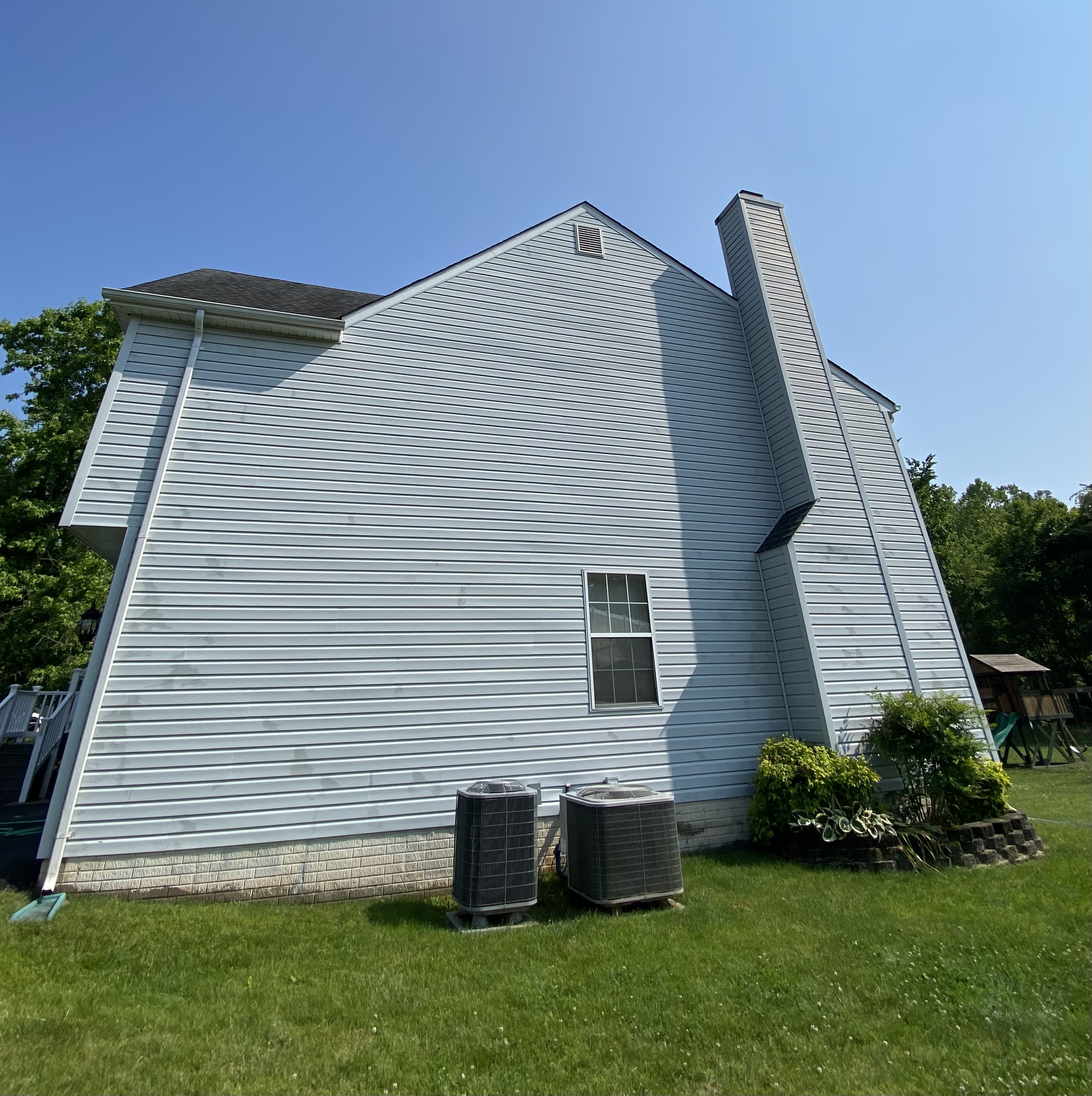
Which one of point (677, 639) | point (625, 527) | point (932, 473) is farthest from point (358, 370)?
point (932, 473)

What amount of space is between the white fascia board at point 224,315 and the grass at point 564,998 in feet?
19.4

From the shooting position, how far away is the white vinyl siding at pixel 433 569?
5.79 m

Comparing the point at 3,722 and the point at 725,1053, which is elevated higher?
the point at 3,722

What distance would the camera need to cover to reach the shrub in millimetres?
6969

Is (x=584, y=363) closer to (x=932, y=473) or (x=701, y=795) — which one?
(x=701, y=795)

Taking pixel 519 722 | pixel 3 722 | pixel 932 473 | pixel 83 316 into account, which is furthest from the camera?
pixel 932 473

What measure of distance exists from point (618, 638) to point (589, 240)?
6.49m

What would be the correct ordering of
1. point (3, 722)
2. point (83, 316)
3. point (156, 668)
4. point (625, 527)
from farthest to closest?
point (83, 316), point (3, 722), point (625, 527), point (156, 668)

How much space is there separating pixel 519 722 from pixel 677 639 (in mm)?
2361

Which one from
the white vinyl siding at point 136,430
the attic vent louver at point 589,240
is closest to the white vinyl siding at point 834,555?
the attic vent louver at point 589,240

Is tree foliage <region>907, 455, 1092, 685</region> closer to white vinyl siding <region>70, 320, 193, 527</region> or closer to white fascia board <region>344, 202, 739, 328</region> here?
white fascia board <region>344, 202, 739, 328</region>

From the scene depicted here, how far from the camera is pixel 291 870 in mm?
5625

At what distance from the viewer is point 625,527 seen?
315 inches

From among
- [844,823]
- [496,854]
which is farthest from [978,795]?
[496,854]
